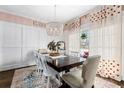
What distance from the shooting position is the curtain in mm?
1889

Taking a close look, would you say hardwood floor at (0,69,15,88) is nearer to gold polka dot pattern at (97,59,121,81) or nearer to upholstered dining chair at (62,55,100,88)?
upholstered dining chair at (62,55,100,88)

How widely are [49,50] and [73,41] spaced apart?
2.18 ft

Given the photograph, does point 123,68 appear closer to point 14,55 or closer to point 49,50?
point 49,50

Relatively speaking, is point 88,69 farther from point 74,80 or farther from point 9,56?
point 9,56

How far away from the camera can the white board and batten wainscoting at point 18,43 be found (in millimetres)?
2652

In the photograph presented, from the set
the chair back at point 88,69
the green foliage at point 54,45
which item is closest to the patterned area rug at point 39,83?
the chair back at point 88,69

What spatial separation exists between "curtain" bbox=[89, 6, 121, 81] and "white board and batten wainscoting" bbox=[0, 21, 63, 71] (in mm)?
1267

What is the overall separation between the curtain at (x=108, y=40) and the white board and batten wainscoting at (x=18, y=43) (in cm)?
127

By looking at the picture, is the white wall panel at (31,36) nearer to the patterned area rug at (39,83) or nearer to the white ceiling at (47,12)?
the white ceiling at (47,12)

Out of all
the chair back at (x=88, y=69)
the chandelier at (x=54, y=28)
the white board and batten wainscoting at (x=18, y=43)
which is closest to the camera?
the chair back at (x=88, y=69)

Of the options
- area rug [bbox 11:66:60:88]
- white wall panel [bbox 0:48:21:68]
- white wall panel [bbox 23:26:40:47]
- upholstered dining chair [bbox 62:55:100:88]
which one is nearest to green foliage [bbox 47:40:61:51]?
white wall panel [bbox 23:26:40:47]

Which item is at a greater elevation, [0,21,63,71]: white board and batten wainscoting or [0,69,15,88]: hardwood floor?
[0,21,63,71]: white board and batten wainscoting

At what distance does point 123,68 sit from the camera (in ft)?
5.98
